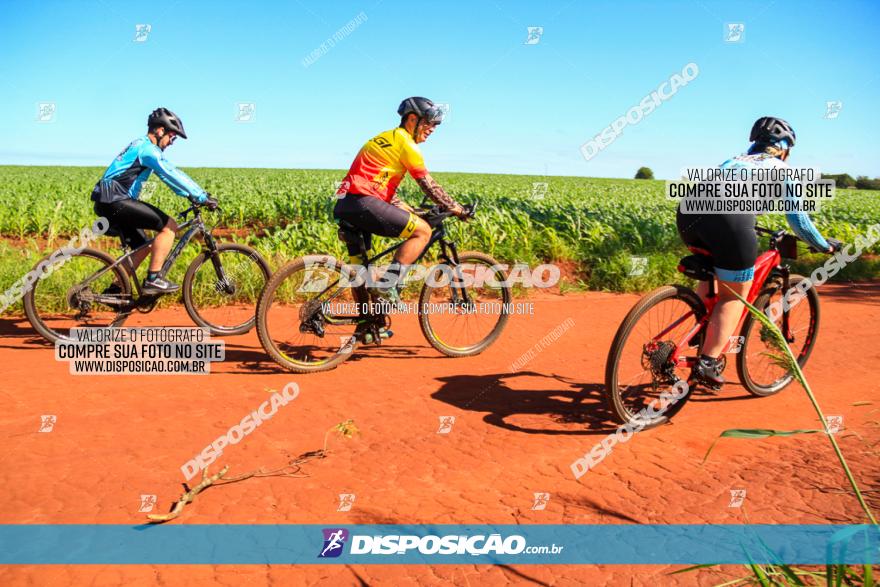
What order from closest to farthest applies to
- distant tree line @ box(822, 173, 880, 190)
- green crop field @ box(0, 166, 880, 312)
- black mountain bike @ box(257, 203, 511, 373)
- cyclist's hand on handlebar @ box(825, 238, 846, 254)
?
cyclist's hand on handlebar @ box(825, 238, 846, 254), black mountain bike @ box(257, 203, 511, 373), green crop field @ box(0, 166, 880, 312), distant tree line @ box(822, 173, 880, 190)

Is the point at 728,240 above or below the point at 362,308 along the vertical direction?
above

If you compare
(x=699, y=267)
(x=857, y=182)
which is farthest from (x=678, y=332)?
(x=857, y=182)

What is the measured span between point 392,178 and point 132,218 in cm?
278

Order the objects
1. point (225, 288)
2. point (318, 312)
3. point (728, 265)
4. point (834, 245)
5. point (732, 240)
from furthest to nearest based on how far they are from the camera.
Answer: point (225, 288) < point (318, 312) < point (834, 245) < point (728, 265) < point (732, 240)

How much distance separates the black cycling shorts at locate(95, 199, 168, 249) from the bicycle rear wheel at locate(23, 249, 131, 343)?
30cm

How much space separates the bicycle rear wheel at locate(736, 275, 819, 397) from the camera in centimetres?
497

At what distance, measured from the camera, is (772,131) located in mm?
4387

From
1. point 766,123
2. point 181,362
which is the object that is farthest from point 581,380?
point 181,362

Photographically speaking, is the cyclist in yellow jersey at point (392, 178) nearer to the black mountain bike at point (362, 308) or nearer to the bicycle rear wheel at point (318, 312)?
the black mountain bike at point (362, 308)

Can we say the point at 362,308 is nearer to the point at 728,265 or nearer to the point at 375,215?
the point at 375,215

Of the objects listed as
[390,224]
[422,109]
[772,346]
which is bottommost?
[772,346]

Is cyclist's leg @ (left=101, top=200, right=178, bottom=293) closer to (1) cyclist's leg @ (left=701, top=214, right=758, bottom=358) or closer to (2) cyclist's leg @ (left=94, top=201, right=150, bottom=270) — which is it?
(2) cyclist's leg @ (left=94, top=201, right=150, bottom=270)

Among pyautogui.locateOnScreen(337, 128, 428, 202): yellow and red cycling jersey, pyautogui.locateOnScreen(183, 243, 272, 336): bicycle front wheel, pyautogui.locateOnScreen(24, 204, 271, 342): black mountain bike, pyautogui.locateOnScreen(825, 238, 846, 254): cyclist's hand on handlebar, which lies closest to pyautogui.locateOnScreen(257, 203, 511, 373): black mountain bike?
pyautogui.locateOnScreen(337, 128, 428, 202): yellow and red cycling jersey

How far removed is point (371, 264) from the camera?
582 cm
